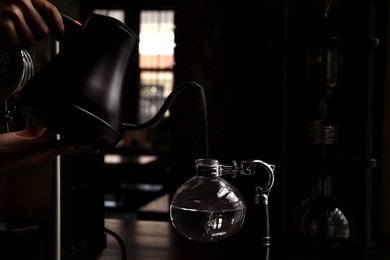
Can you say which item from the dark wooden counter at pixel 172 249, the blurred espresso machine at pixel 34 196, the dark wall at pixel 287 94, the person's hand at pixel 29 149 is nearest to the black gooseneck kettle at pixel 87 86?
the person's hand at pixel 29 149

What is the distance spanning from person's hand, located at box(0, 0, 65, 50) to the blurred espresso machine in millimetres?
246

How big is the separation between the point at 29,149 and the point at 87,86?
0.58ft

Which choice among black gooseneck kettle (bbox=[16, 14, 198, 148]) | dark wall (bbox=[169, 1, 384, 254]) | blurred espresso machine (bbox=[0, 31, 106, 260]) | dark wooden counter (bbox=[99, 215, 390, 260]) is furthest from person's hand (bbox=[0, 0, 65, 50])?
dark wall (bbox=[169, 1, 384, 254])

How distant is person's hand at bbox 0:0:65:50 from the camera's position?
693 mm

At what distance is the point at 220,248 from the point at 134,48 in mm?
776

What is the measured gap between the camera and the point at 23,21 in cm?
70

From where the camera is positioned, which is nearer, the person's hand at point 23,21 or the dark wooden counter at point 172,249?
the person's hand at point 23,21

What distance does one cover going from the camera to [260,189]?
963 millimetres

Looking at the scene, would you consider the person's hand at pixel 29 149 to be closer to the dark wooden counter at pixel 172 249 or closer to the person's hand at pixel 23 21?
the person's hand at pixel 23 21

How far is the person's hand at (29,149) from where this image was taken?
2.54ft

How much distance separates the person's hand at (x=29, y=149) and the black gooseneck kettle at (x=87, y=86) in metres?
0.03

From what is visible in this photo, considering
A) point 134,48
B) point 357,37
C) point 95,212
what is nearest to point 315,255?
point 95,212

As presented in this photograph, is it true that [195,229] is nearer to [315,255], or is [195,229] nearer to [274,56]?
A: [315,255]

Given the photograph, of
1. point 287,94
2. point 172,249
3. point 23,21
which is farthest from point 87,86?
point 287,94
